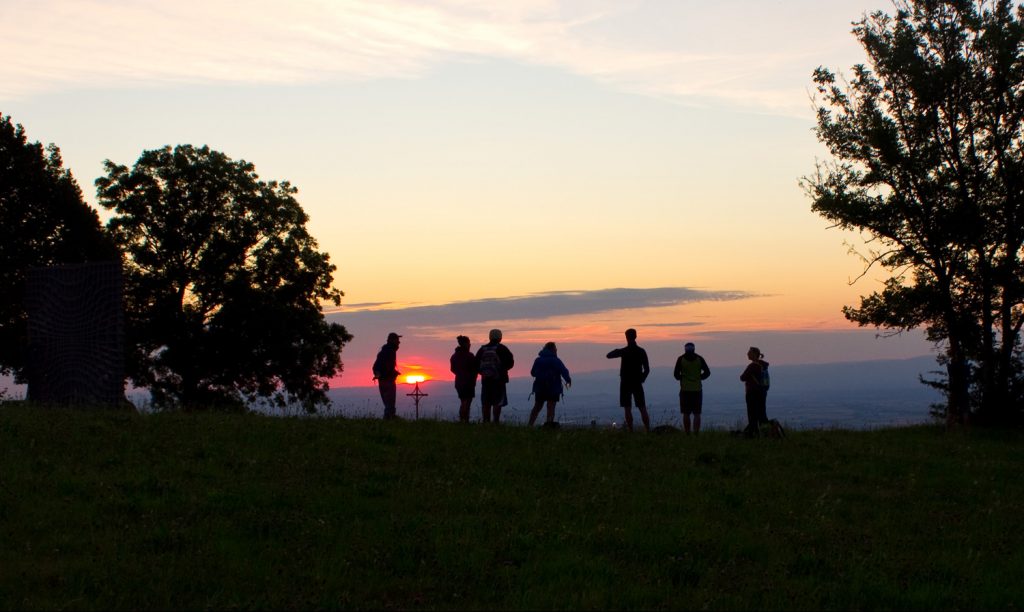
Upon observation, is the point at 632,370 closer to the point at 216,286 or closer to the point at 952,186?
the point at 952,186

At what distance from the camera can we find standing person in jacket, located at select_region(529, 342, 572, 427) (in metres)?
23.0

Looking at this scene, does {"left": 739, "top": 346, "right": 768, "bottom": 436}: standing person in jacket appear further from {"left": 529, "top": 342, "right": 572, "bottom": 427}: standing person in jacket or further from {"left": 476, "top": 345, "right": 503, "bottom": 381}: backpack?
{"left": 476, "top": 345, "right": 503, "bottom": 381}: backpack

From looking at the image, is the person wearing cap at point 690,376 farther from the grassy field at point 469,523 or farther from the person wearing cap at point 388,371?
the person wearing cap at point 388,371

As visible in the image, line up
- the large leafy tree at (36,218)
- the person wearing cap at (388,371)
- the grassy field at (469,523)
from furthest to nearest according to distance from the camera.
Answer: the large leafy tree at (36,218), the person wearing cap at (388,371), the grassy field at (469,523)

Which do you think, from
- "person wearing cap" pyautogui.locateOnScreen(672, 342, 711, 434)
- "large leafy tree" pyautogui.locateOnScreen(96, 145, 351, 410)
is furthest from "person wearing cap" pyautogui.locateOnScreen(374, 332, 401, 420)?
"large leafy tree" pyautogui.locateOnScreen(96, 145, 351, 410)

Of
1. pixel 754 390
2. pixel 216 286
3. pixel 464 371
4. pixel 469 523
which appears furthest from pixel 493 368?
pixel 216 286

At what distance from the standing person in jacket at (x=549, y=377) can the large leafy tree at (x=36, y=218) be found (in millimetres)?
28921

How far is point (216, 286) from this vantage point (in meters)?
46.9

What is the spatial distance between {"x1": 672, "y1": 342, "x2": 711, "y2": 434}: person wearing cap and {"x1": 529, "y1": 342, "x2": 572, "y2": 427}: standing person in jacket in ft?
8.70

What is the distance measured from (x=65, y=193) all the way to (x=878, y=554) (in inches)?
1688

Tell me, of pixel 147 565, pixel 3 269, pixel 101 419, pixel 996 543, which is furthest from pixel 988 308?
pixel 3 269

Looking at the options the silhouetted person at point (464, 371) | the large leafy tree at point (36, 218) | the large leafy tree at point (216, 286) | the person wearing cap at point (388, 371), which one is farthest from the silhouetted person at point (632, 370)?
the large leafy tree at point (36, 218)

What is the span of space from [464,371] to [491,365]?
1.02 meters

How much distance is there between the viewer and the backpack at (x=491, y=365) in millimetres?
23094
